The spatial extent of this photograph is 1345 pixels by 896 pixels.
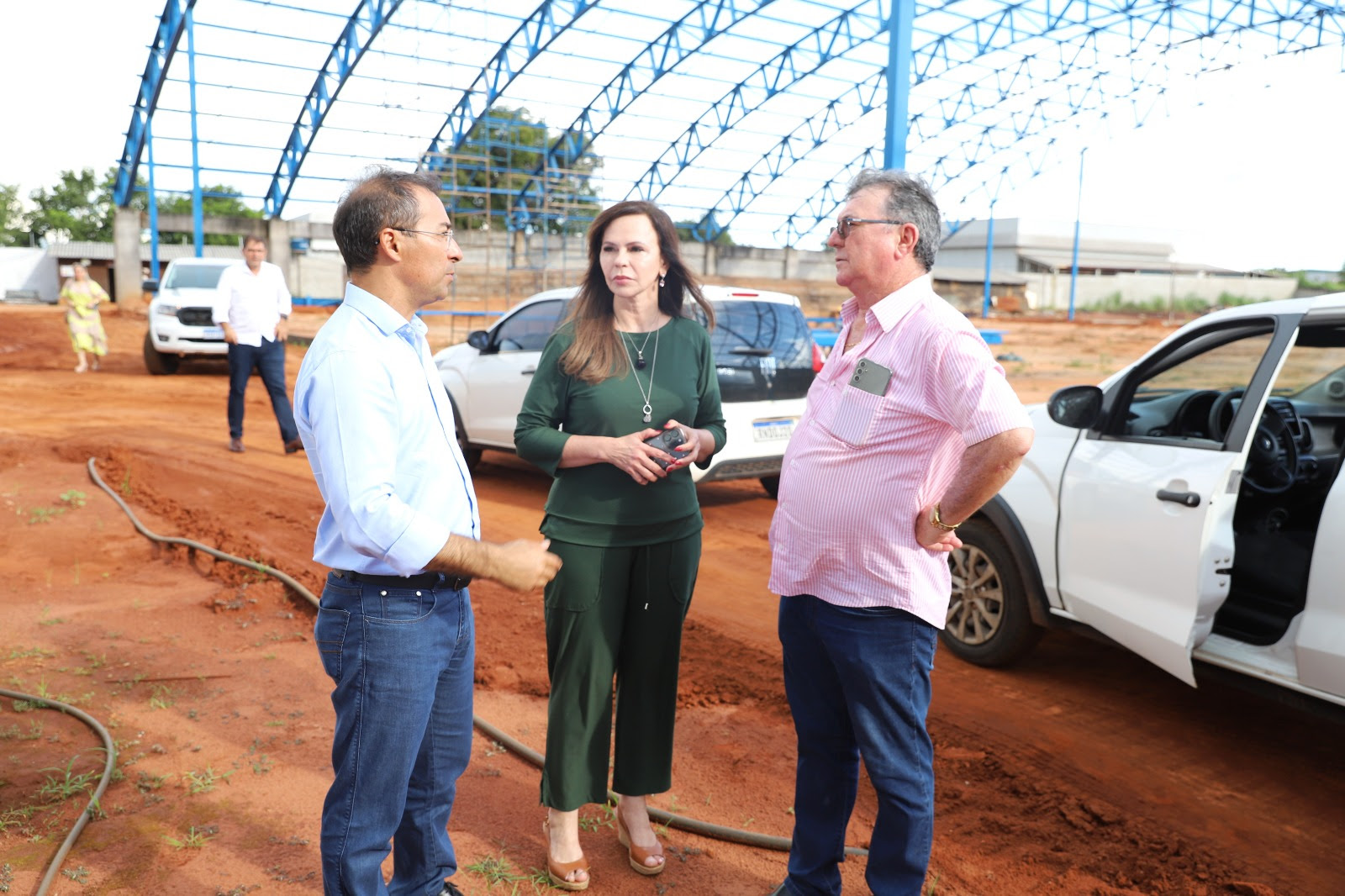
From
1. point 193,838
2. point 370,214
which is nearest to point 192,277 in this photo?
point 193,838

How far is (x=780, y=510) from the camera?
2674mm

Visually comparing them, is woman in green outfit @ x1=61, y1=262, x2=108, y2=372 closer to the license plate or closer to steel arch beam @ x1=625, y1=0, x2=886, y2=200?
the license plate

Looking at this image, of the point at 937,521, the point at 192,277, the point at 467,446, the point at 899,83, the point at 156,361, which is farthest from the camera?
the point at 156,361

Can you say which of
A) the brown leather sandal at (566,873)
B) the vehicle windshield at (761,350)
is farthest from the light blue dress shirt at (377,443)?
the vehicle windshield at (761,350)

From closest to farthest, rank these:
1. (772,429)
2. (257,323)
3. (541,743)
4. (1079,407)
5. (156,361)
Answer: (541,743) < (1079,407) < (772,429) < (257,323) < (156,361)

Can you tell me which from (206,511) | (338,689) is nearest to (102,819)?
(338,689)

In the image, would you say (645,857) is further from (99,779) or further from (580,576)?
(99,779)

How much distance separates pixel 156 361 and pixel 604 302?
16.1 metres

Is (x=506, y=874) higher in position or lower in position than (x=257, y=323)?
lower

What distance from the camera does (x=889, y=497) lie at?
2432 millimetres

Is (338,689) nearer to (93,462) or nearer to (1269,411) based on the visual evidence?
(1269,411)

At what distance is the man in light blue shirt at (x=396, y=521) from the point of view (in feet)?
6.68

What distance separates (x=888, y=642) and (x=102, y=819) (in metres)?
2.66

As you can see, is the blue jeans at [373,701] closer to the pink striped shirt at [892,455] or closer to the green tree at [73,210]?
the pink striped shirt at [892,455]
